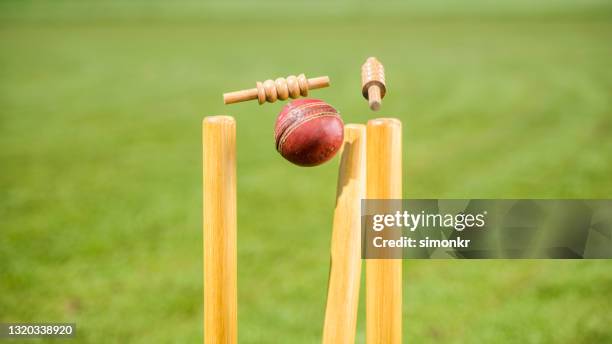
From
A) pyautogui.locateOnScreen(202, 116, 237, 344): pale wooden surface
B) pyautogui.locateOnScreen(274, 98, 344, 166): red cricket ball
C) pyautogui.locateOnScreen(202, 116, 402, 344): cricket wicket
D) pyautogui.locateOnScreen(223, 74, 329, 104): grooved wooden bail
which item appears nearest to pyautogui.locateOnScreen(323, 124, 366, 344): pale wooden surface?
pyautogui.locateOnScreen(202, 116, 402, 344): cricket wicket

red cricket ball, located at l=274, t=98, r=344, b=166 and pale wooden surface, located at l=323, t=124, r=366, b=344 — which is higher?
red cricket ball, located at l=274, t=98, r=344, b=166

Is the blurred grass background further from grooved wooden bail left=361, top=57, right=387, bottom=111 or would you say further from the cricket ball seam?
grooved wooden bail left=361, top=57, right=387, bottom=111

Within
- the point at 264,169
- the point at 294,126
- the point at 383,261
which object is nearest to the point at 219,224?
the point at 294,126

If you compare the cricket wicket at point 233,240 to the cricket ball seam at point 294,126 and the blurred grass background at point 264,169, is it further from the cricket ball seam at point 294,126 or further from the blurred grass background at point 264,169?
the blurred grass background at point 264,169

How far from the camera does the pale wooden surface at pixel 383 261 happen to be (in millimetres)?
2699

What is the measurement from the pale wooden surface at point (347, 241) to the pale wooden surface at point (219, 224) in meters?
0.46

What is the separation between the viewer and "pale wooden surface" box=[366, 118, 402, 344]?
2.70 m

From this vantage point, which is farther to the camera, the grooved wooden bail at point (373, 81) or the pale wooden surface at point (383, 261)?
the grooved wooden bail at point (373, 81)

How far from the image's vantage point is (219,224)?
3008mm

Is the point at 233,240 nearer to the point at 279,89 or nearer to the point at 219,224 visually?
the point at 219,224

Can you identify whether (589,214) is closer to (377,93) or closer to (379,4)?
(377,93)

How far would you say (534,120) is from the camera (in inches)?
429

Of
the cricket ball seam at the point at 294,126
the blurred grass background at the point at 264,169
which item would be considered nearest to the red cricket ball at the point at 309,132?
the cricket ball seam at the point at 294,126

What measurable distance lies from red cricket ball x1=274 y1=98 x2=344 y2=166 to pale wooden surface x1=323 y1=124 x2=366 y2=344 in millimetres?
148
